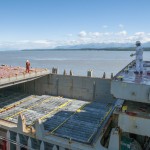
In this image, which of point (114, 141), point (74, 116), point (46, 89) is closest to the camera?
point (114, 141)

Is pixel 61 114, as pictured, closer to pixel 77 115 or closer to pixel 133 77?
pixel 77 115

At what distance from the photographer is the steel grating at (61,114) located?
14094 millimetres

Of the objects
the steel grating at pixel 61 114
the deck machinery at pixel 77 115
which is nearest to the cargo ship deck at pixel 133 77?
the deck machinery at pixel 77 115

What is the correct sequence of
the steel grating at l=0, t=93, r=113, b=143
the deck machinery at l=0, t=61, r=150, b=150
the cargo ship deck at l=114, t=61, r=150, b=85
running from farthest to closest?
the steel grating at l=0, t=93, r=113, b=143, the cargo ship deck at l=114, t=61, r=150, b=85, the deck machinery at l=0, t=61, r=150, b=150

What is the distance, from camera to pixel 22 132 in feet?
46.0

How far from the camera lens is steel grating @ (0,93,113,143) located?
14094mm

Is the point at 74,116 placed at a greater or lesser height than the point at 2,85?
lesser

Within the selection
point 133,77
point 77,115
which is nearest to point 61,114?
point 77,115

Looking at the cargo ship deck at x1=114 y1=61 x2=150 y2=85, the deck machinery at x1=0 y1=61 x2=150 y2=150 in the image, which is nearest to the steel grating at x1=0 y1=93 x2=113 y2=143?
the deck machinery at x1=0 y1=61 x2=150 y2=150

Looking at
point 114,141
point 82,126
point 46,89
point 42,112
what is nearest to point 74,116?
point 82,126

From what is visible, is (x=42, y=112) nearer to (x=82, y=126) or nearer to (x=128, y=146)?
(x=82, y=126)

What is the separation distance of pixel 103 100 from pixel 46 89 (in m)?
7.10

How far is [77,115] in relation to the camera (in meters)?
16.6

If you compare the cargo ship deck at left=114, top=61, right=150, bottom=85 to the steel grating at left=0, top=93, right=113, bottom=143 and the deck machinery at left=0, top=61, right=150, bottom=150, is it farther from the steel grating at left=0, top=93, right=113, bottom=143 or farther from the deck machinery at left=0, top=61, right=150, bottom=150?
the steel grating at left=0, top=93, right=113, bottom=143
